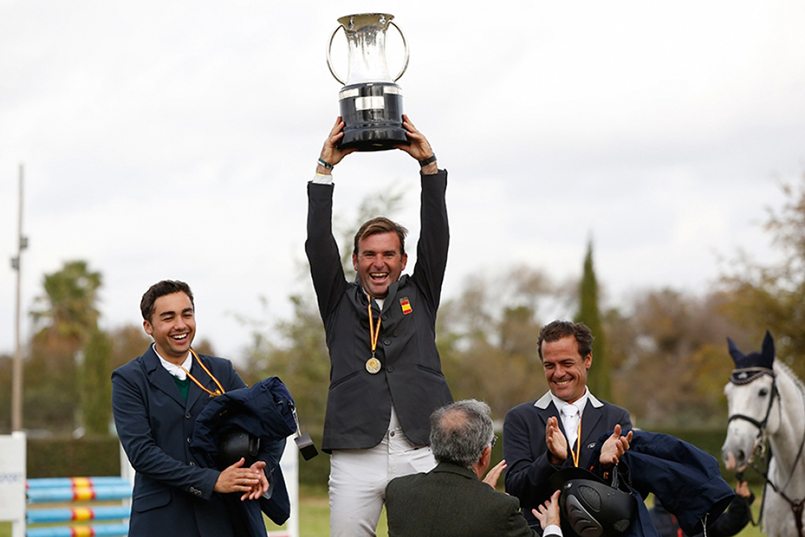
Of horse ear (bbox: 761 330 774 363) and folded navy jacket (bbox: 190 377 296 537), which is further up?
horse ear (bbox: 761 330 774 363)

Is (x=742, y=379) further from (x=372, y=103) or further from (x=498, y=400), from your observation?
(x=498, y=400)

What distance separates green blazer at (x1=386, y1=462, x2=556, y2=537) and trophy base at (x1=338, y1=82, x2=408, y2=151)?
1.53 meters

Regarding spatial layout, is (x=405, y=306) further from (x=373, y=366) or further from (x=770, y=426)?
(x=770, y=426)

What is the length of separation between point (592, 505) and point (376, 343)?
1194 mm

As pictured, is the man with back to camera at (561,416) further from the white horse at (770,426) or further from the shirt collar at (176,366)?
the white horse at (770,426)

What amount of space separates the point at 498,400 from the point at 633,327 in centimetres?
1377

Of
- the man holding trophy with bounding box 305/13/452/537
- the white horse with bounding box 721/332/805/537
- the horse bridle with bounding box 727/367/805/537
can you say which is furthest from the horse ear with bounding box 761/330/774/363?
the man holding trophy with bounding box 305/13/452/537

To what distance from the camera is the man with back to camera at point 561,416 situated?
15.4 feet

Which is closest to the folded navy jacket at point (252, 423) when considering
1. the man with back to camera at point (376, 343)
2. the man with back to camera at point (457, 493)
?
the man with back to camera at point (376, 343)

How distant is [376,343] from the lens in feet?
16.4

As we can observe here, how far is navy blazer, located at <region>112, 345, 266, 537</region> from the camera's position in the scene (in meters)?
4.76

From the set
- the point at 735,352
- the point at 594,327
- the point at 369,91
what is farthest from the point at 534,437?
the point at 594,327

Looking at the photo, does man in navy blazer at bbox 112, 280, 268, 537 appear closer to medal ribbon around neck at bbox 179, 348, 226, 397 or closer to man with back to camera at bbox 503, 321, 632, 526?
medal ribbon around neck at bbox 179, 348, 226, 397

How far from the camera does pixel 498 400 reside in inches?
1674
